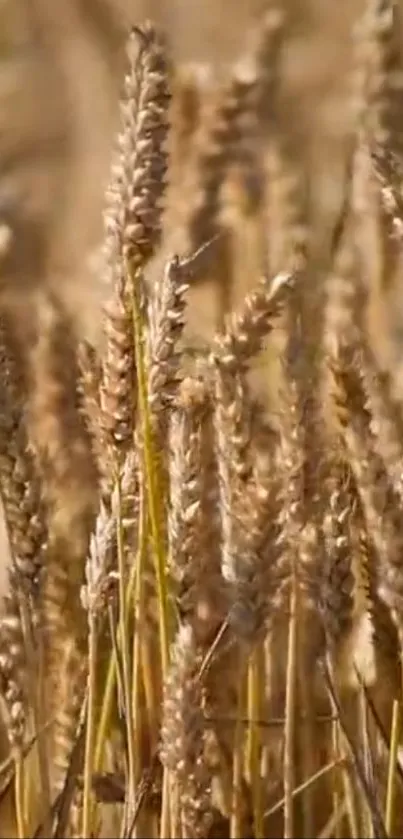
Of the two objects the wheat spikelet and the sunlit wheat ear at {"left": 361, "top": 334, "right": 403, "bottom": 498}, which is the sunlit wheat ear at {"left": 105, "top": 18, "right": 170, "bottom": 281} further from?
the sunlit wheat ear at {"left": 361, "top": 334, "right": 403, "bottom": 498}

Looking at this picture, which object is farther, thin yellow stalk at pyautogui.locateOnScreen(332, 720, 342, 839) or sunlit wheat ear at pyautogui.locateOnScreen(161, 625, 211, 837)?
thin yellow stalk at pyautogui.locateOnScreen(332, 720, 342, 839)

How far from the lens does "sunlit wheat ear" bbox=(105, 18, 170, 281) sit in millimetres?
655

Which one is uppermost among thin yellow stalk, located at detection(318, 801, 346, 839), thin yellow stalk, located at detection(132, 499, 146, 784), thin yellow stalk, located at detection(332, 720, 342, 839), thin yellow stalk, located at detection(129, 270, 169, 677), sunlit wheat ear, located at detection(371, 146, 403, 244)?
sunlit wheat ear, located at detection(371, 146, 403, 244)

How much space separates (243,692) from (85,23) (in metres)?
0.58

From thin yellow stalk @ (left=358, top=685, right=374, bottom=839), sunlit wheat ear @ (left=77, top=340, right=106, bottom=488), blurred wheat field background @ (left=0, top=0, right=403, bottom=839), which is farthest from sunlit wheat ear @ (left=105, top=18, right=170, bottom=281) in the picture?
thin yellow stalk @ (left=358, top=685, right=374, bottom=839)

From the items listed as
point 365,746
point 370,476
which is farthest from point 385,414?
point 365,746

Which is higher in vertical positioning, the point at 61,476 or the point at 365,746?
the point at 61,476

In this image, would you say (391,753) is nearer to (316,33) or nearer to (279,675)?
(279,675)

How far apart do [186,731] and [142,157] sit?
32 centimetres

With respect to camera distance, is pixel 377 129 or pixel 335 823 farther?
pixel 377 129

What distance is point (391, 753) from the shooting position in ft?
2.33

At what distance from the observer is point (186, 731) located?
63 cm

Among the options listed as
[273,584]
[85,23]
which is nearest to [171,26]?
[85,23]

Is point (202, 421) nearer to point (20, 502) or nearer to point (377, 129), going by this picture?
point (20, 502)
